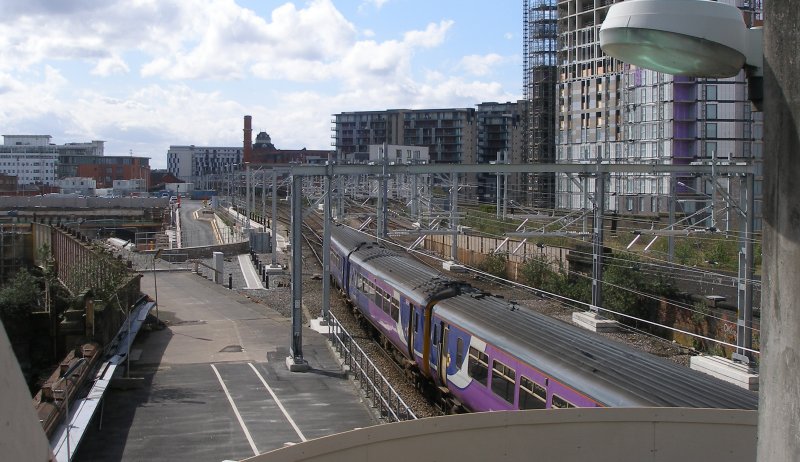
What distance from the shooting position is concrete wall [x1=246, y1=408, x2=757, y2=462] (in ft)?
15.3

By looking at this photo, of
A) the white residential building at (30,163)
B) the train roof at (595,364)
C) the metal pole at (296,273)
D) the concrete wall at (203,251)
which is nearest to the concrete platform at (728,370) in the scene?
the train roof at (595,364)

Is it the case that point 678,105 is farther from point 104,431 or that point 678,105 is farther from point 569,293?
point 104,431

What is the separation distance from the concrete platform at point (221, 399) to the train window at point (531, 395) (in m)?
3.28

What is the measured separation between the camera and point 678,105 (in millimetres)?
46312

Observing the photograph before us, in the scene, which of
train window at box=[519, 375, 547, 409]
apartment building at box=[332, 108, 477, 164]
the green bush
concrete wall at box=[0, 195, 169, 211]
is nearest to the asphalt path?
concrete wall at box=[0, 195, 169, 211]

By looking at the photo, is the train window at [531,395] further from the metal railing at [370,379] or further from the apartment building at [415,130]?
the apartment building at [415,130]

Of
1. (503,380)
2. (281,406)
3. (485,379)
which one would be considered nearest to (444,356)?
(485,379)

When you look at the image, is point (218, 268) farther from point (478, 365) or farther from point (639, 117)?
point (639, 117)

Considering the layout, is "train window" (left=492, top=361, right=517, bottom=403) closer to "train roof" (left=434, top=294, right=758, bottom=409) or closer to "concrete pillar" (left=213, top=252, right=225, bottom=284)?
"train roof" (left=434, top=294, right=758, bottom=409)

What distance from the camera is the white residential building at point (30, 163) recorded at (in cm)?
15350

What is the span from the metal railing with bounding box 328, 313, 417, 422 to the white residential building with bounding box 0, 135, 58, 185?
479 ft

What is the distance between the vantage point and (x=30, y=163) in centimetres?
15475

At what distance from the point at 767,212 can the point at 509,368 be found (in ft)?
25.5

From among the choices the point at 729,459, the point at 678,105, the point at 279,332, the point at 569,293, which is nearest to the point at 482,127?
the point at 678,105
